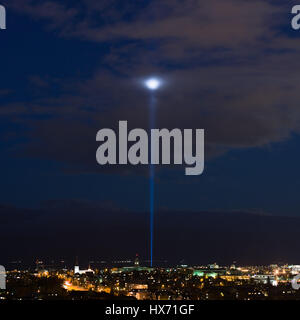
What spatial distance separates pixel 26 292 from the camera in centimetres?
4516

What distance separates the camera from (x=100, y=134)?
23625 millimetres

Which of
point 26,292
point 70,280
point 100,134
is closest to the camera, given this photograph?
point 100,134

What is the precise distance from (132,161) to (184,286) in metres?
36.2
